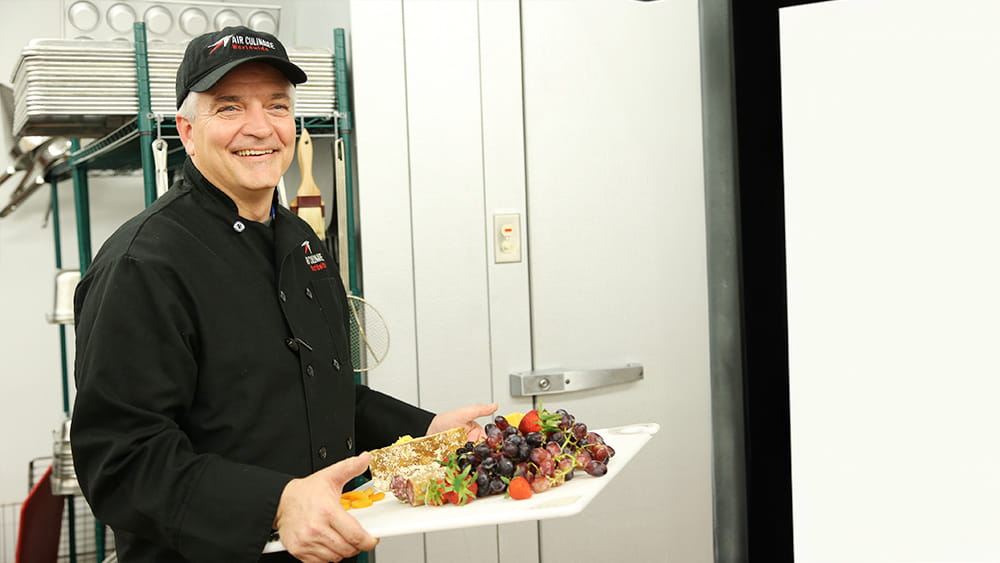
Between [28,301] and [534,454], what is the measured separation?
9.78 feet

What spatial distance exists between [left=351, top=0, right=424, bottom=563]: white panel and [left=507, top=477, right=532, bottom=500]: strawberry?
1.08m

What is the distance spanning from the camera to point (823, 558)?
2.75m

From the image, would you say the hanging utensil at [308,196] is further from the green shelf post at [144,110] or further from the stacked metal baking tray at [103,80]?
the green shelf post at [144,110]

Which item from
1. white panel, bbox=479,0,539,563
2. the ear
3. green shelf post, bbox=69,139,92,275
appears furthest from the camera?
green shelf post, bbox=69,139,92,275

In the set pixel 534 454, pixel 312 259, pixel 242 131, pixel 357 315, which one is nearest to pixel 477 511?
pixel 534 454

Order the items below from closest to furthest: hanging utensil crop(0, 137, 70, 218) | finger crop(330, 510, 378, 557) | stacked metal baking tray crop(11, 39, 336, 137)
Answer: finger crop(330, 510, 378, 557) → stacked metal baking tray crop(11, 39, 336, 137) → hanging utensil crop(0, 137, 70, 218)

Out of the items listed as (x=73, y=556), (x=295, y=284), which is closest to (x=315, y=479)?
(x=295, y=284)

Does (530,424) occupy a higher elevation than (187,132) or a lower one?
lower

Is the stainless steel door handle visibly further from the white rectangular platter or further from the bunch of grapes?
the white rectangular platter

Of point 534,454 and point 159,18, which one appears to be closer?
point 534,454

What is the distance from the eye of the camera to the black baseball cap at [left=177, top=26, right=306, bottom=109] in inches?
61.6

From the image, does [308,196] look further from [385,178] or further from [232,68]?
[232,68]

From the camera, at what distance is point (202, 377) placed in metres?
1.55

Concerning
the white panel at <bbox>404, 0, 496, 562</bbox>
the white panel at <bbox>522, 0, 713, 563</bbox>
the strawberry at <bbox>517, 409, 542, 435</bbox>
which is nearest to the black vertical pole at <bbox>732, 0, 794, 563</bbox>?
the white panel at <bbox>522, 0, 713, 563</bbox>
